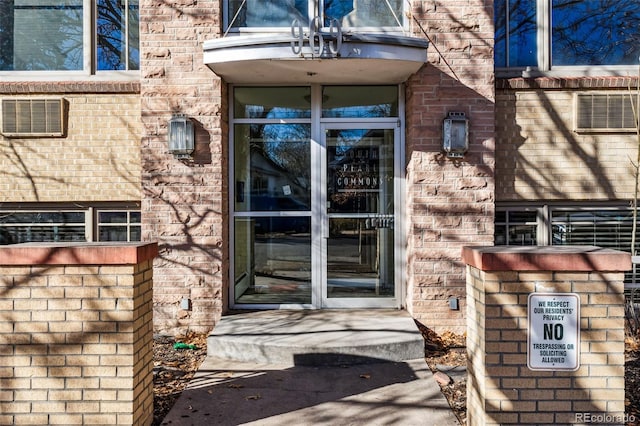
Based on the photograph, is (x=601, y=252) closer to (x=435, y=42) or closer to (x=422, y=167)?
(x=422, y=167)

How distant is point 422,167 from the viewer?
578cm

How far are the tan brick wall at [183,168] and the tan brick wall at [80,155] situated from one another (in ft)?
1.66

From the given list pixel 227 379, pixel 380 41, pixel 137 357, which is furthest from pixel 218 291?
pixel 380 41

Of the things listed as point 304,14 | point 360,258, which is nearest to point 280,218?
point 360,258

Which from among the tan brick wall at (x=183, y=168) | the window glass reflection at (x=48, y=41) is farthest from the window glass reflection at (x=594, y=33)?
the window glass reflection at (x=48, y=41)

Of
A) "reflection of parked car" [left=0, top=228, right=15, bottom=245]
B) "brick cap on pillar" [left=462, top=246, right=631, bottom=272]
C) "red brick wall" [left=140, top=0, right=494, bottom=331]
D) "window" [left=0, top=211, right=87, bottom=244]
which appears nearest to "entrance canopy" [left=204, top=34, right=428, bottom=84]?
"red brick wall" [left=140, top=0, right=494, bottom=331]

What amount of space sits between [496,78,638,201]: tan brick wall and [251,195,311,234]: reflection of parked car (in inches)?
95.4

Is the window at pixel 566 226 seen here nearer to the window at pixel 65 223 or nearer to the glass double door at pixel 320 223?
the glass double door at pixel 320 223

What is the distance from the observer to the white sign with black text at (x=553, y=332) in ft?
9.93

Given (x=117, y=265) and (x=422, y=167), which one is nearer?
Result: (x=117, y=265)

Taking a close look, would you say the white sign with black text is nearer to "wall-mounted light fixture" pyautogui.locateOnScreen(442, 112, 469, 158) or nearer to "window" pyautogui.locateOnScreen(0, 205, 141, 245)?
"wall-mounted light fixture" pyautogui.locateOnScreen(442, 112, 469, 158)

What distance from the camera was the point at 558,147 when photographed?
6.06 metres

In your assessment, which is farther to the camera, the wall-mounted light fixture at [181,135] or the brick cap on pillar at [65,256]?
the wall-mounted light fixture at [181,135]

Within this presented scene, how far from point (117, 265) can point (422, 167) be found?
3674 millimetres
